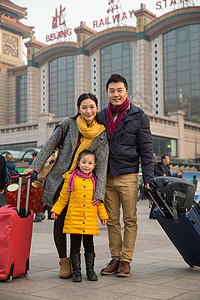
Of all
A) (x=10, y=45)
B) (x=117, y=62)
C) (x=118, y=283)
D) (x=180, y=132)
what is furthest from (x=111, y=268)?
(x=10, y=45)

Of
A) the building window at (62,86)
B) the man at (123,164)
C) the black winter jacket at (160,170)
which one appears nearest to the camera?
the man at (123,164)

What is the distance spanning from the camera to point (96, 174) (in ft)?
15.3

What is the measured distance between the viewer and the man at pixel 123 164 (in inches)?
189

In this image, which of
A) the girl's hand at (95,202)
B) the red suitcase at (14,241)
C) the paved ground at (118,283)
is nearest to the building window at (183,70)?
the paved ground at (118,283)

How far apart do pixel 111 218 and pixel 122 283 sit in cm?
84

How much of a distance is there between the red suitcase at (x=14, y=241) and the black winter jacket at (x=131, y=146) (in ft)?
3.51

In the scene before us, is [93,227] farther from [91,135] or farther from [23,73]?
[23,73]

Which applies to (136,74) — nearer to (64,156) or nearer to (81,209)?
(64,156)

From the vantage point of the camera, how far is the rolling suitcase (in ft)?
14.3

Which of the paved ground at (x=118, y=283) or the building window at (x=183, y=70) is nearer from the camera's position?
the paved ground at (x=118, y=283)

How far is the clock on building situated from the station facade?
3208 cm

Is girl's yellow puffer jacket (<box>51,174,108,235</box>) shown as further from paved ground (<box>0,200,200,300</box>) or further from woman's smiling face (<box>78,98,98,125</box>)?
woman's smiling face (<box>78,98,98,125</box>)

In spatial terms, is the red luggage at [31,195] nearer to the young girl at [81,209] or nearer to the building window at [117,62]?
the young girl at [81,209]

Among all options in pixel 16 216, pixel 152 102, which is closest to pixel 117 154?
pixel 16 216
